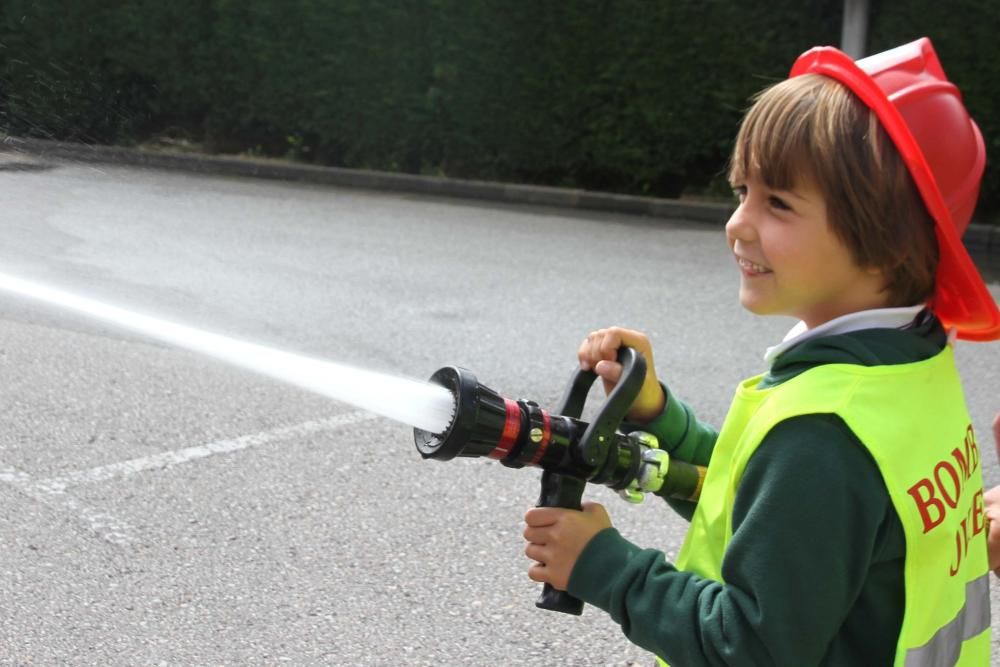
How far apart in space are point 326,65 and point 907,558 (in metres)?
11.2

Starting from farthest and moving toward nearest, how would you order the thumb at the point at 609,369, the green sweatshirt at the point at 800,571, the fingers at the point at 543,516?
the thumb at the point at 609,369 → the fingers at the point at 543,516 → the green sweatshirt at the point at 800,571

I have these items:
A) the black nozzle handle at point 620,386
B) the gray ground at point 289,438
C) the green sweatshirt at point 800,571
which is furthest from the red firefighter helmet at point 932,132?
the gray ground at point 289,438

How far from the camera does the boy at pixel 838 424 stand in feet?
4.80

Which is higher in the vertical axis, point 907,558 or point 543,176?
point 907,558

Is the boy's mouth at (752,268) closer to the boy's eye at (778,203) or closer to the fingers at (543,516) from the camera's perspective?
the boy's eye at (778,203)

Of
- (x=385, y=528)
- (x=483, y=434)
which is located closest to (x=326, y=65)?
(x=385, y=528)

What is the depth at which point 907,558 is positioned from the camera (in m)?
1.50

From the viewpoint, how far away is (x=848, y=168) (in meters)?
1.50

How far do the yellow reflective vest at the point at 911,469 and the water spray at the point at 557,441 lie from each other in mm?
110

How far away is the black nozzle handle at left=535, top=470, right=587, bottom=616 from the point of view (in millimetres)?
1680

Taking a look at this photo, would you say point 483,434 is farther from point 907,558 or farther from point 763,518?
point 907,558

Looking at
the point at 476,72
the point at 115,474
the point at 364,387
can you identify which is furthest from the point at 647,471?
the point at 476,72

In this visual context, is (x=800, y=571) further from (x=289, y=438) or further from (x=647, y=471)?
(x=289, y=438)

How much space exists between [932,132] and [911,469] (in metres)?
0.39
